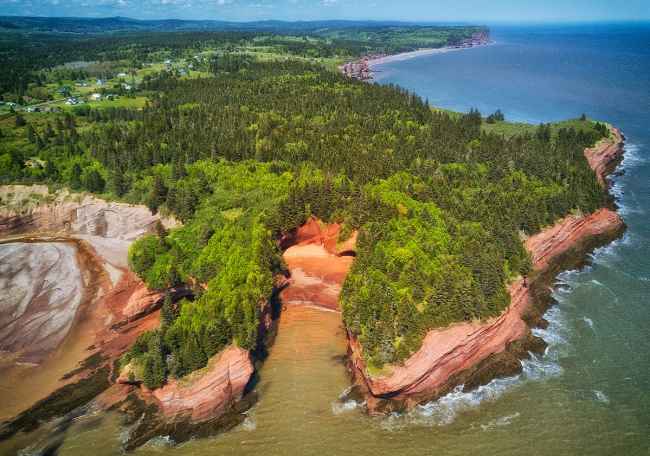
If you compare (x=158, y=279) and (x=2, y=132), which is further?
(x=2, y=132)

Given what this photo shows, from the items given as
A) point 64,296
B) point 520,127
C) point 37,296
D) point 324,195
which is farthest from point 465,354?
point 520,127

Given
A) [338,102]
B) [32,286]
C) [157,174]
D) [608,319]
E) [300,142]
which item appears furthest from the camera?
[338,102]

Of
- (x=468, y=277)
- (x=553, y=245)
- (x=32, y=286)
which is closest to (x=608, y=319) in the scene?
(x=553, y=245)

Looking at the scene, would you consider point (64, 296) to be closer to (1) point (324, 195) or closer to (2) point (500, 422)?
(1) point (324, 195)

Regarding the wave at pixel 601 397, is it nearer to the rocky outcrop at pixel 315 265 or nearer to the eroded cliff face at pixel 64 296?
the rocky outcrop at pixel 315 265

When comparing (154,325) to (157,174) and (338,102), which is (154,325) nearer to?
(157,174)

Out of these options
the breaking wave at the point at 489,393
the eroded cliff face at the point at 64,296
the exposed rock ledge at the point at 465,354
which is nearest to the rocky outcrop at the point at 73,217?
the eroded cliff face at the point at 64,296
